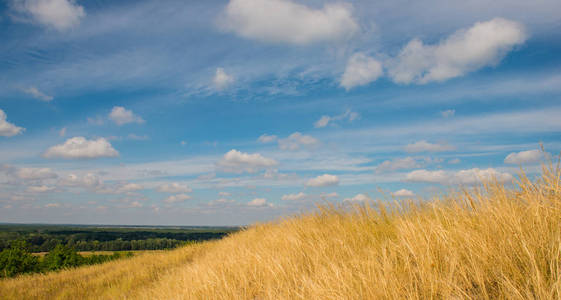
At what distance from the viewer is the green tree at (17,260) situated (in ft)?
53.9

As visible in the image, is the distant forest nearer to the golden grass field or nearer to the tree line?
the tree line

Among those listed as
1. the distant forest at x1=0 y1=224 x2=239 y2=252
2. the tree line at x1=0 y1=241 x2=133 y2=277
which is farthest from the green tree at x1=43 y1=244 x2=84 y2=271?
the distant forest at x1=0 y1=224 x2=239 y2=252

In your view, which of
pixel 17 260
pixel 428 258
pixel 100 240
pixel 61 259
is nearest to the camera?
pixel 428 258

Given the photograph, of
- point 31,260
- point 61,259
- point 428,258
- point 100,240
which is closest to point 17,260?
point 31,260

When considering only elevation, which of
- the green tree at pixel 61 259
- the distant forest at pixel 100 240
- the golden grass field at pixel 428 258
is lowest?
the distant forest at pixel 100 240

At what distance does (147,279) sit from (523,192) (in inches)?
423

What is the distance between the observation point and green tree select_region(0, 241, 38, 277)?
16.4 metres

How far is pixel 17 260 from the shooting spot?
1702 cm

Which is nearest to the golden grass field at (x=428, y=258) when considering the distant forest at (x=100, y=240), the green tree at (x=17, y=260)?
the distant forest at (x=100, y=240)

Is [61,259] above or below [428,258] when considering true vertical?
below

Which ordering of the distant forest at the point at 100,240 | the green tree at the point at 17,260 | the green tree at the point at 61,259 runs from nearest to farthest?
the green tree at the point at 17,260
the green tree at the point at 61,259
the distant forest at the point at 100,240

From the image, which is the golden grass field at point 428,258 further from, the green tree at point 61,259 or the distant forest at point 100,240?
the green tree at point 61,259

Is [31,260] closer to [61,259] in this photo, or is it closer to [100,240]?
[61,259]

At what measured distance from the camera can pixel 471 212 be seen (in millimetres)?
4066
